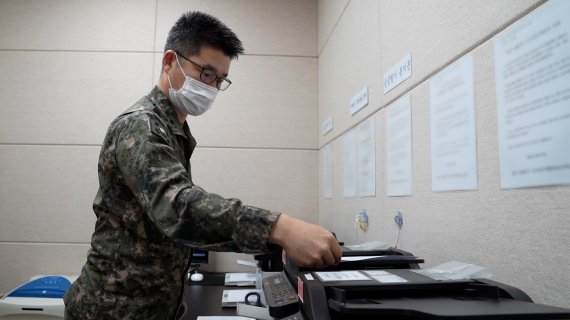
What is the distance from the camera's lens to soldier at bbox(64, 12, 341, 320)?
2.02ft

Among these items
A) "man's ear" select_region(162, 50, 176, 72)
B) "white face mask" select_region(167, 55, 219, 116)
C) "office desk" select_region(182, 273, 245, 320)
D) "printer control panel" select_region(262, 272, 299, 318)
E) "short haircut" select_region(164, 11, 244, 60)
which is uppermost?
"short haircut" select_region(164, 11, 244, 60)

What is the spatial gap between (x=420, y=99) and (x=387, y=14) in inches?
17.0

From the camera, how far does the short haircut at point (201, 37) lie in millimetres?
1073

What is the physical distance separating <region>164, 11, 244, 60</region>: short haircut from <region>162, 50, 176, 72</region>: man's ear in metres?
0.02

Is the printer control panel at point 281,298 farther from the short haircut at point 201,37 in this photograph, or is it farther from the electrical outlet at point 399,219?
the short haircut at point 201,37

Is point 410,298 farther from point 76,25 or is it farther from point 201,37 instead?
point 76,25

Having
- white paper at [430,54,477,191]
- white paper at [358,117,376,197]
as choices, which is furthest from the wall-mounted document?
white paper at [430,54,477,191]

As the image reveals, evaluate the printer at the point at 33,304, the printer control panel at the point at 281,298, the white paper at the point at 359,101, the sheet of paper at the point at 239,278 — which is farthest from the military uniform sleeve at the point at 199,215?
the printer at the point at 33,304

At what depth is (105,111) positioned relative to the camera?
2.50 metres

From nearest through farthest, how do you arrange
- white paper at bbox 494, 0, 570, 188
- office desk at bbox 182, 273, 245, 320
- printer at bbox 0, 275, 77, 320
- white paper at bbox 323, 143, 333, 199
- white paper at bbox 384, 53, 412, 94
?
1. white paper at bbox 494, 0, 570, 188
2. white paper at bbox 384, 53, 412, 94
3. office desk at bbox 182, 273, 245, 320
4. printer at bbox 0, 275, 77, 320
5. white paper at bbox 323, 143, 333, 199

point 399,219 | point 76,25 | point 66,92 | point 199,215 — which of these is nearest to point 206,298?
point 399,219

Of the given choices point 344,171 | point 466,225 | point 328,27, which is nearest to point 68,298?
point 466,225

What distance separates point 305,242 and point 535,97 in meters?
0.52

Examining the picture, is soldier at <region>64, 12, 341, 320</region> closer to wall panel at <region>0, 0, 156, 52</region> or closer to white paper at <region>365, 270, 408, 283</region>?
white paper at <region>365, 270, 408, 283</region>
